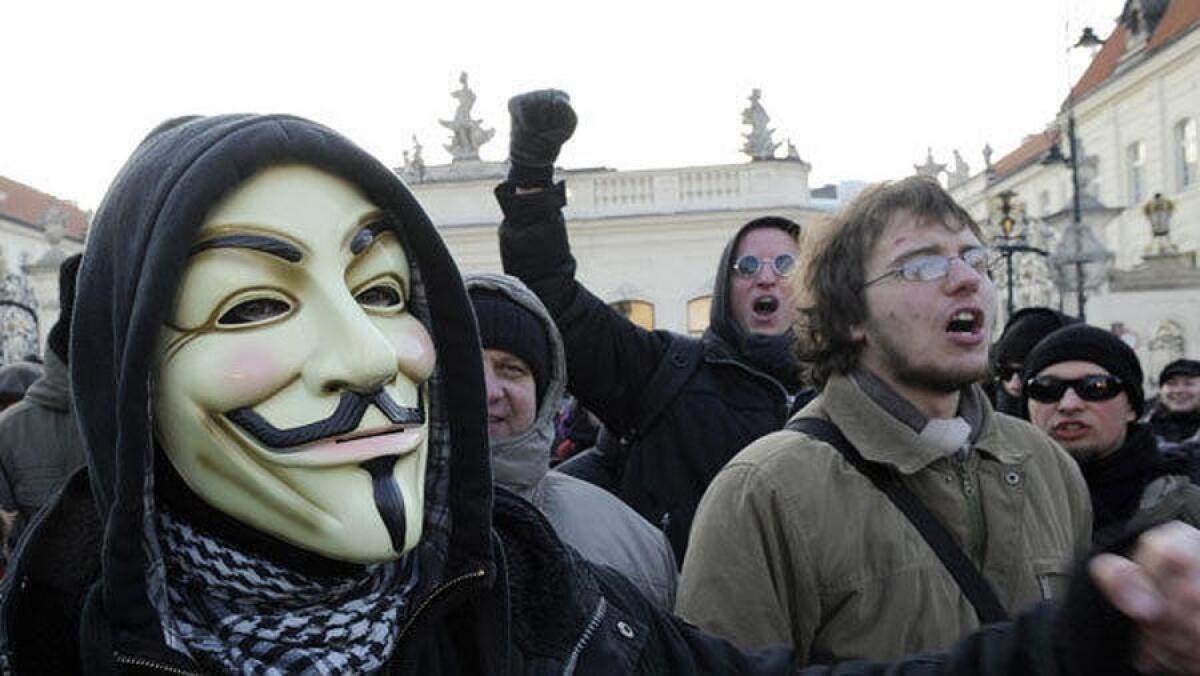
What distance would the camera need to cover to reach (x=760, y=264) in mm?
4141

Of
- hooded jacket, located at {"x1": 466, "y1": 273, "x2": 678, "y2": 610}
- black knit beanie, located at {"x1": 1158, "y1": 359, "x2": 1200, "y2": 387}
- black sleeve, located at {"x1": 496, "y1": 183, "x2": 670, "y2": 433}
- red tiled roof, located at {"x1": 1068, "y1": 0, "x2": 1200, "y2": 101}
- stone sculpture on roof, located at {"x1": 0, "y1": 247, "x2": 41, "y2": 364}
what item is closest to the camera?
hooded jacket, located at {"x1": 466, "y1": 273, "x2": 678, "y2": 610}

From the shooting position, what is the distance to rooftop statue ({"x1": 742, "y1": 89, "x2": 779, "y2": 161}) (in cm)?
2839

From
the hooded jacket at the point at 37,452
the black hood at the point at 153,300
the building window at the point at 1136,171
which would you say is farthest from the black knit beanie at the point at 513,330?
the building window at the point at 1136,171

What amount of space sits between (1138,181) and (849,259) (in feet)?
143

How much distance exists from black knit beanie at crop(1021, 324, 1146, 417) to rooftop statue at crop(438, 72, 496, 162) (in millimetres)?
25454

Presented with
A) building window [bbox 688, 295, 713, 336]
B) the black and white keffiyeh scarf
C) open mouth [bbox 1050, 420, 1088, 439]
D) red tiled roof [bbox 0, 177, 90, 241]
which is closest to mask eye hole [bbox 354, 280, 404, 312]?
the black and white keffiyeh scarf

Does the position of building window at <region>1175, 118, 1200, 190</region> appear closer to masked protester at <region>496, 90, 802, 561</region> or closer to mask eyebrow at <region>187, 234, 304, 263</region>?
masked protester at <region>496, 90, 802, 561</region>

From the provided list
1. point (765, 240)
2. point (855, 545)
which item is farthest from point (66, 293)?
point (765, 240)

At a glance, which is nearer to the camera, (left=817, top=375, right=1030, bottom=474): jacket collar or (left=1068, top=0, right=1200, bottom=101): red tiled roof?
(left=817, top=375, right=1030, bottom=474): jacket collar

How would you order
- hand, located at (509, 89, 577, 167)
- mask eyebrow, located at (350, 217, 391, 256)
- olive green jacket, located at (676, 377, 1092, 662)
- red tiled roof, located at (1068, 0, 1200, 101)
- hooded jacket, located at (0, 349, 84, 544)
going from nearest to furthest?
mask eyebrow, located at (350, 217, 391, 256) → olive green jacket, located at (676, 377, 1092, 662) → hand, located at (509, 89, 577, 167) → hooded jacket, located at (0, 349, 84, 544) → red tiled roof, located at (1068, 0, 1200, 101)

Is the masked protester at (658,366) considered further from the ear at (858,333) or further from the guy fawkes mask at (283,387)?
the guy fawkes mask at (283,387)

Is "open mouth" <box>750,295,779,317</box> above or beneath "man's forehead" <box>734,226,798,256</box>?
beneath

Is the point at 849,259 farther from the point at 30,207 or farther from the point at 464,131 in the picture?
the point at 30,207

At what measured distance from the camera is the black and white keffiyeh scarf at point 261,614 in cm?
144
